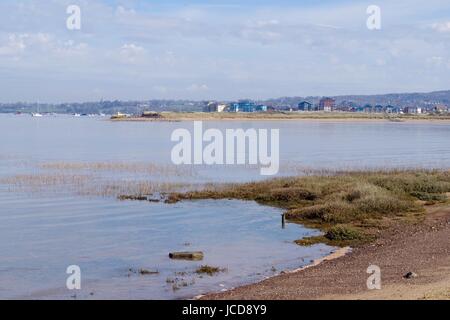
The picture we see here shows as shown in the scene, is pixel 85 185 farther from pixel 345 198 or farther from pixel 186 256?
pixel 186 256

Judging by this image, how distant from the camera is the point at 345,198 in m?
35.6

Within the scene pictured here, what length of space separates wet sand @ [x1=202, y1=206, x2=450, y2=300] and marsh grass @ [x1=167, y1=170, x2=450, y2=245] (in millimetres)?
2477

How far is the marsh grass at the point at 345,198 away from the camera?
3014 centimetres

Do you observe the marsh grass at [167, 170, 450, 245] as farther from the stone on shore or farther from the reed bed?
the reed bed

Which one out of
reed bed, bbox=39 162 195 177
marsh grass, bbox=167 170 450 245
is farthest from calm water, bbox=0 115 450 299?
reed bed, bbox=39 162 195 177

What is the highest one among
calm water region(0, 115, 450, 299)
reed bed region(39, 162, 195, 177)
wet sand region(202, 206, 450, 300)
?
reed bed region(39, 162, 195, 177)

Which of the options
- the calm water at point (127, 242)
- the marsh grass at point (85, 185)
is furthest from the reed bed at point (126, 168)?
the marsh grass at point (85, 185)

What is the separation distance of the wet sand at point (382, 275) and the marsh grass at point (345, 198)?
248 centimetres

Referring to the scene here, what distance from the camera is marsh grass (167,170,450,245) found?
3014 cm

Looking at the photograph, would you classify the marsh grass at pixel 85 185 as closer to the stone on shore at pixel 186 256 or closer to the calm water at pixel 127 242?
the calm water at pixel 127 242

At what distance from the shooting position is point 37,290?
66.0 feet
